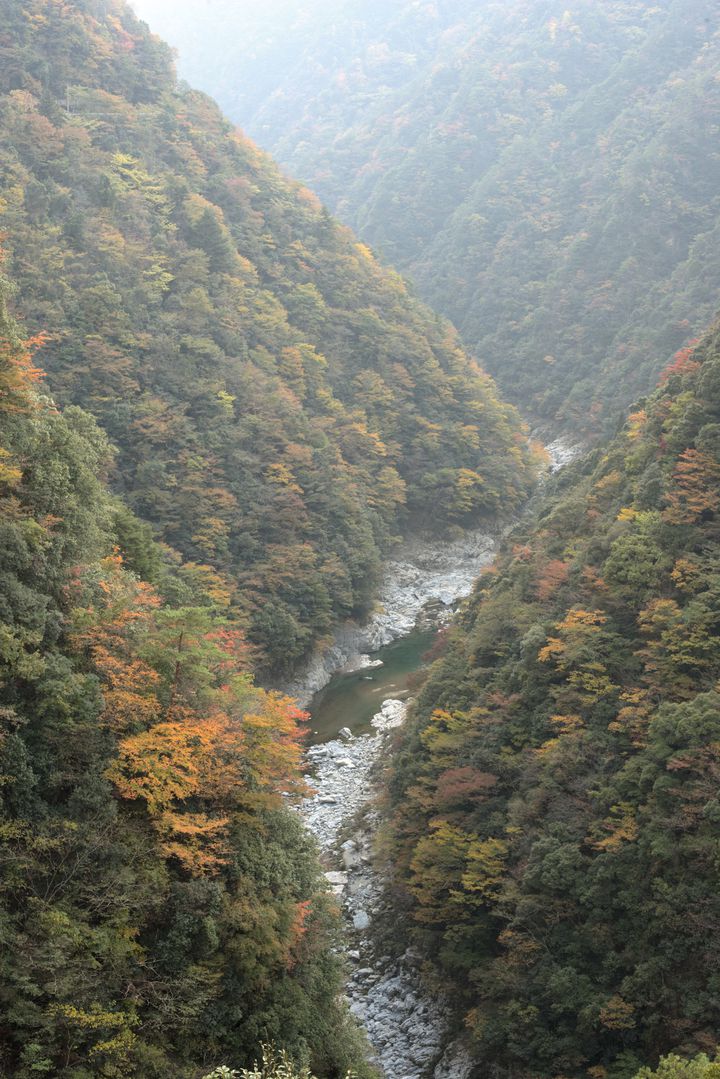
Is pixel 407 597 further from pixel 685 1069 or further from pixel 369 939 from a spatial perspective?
pixel 685 1069

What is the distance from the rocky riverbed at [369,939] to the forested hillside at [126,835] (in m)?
2.64

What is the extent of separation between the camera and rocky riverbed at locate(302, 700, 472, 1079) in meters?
16.9

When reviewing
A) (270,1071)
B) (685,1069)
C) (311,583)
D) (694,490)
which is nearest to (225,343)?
(311,583)

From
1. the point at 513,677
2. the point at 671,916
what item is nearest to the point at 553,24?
the point at 513,677

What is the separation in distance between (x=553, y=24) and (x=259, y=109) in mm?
51784

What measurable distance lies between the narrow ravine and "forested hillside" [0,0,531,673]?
207 cm

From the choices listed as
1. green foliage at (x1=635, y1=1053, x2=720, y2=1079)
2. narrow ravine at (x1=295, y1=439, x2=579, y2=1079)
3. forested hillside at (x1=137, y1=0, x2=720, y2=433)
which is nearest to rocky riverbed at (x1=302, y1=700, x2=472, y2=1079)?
narrow ravine at (x1=295, y1=439, x2=579, y2=1079)

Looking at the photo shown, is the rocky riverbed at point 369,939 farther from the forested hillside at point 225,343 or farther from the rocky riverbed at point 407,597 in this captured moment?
the forested hillside at point 225,343

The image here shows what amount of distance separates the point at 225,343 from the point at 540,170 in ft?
203

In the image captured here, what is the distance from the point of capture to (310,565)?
Answer: 38125 mm

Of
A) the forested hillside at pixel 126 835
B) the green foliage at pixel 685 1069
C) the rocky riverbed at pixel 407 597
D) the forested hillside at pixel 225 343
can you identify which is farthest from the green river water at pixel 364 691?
the green foliage at pixel 685 1069

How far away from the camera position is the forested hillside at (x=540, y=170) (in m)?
71.3

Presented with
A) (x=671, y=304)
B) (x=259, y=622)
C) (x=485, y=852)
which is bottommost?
(x=259, y=622)

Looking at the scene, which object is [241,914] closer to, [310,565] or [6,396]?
[6,396]
